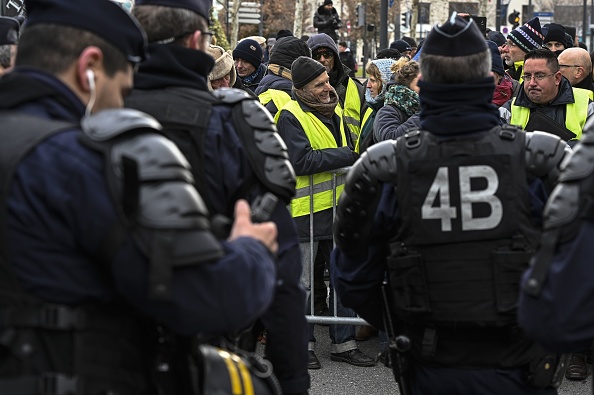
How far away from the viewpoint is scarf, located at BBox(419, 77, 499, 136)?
11.9 feet

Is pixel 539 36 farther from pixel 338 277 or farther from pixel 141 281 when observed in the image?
pixel 141 281

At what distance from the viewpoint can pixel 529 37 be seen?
10.2m

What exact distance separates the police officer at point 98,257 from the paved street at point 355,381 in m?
4.12

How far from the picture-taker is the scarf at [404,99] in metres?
7.45

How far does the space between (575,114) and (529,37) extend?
137 inches

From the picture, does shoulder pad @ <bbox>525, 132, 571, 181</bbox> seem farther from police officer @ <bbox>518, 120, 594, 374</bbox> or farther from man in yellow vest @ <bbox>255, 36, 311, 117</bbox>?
man in yellow vest @ <bbox>255, 36, 311, 117</bbox>

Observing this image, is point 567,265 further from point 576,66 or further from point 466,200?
point 576,66

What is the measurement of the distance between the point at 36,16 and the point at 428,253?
161cm

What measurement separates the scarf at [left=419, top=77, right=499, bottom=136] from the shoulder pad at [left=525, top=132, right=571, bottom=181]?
0.61 feet

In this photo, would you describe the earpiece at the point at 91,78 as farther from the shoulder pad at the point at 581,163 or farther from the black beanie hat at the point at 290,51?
the black beanie hat at the point at 290,51

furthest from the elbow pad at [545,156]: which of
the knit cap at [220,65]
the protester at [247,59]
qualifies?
the protester at [247,59]

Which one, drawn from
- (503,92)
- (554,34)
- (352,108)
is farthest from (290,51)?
(554,34)

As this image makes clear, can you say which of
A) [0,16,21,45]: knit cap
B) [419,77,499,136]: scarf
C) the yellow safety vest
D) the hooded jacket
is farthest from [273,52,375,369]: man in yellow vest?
the hooded jacket

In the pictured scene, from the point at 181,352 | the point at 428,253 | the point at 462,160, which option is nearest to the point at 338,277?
the point at 428,253
